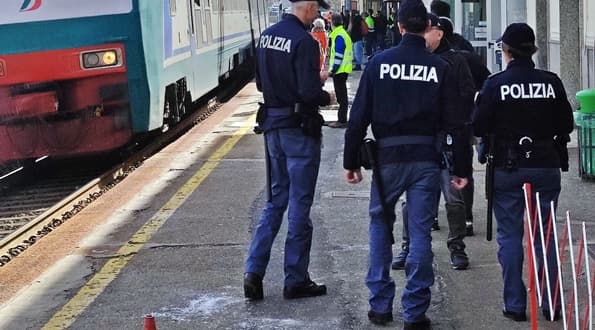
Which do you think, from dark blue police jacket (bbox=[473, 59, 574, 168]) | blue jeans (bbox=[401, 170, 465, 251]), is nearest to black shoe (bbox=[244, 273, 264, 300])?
blue jeans (bbox=[401, 170, 465, 251])

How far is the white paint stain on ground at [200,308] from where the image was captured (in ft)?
21.9

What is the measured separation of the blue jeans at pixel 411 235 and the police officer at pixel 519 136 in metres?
0.41

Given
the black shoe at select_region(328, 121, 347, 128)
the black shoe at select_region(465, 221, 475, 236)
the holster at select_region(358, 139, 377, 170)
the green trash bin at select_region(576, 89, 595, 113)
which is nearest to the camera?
the holster at select_region(358, 139, 377, 170)

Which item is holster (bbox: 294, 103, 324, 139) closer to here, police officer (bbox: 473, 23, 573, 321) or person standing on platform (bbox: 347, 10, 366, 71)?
police officer (bbox: 473, 23, 573, 321)

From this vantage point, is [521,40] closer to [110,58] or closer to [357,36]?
[110,58]

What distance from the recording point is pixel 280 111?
6887 mm

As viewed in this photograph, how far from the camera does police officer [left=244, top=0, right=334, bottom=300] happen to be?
6734 millimetres

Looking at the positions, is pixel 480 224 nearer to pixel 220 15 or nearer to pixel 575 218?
pixel 575 218

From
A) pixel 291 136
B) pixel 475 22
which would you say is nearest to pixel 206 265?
pixel 291 136

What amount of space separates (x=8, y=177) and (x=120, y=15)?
2541mm

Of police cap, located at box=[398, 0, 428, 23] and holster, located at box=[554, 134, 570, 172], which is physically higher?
police cap, located at box=[398, 0, 428, 23]

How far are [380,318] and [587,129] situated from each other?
485 cm

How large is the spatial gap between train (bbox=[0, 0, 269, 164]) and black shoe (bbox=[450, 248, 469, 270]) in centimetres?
466

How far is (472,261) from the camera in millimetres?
7797
